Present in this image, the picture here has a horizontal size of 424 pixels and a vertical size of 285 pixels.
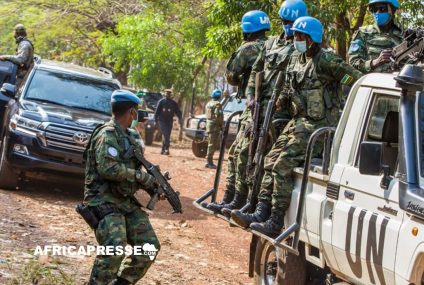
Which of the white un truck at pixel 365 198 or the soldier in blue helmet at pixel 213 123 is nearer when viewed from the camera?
the white un truck at pixel 365 198

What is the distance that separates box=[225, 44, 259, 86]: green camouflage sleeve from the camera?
8492 mm

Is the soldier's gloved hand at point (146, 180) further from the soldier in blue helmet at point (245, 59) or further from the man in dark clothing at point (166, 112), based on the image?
the man in dark clothing at point (166, 112)

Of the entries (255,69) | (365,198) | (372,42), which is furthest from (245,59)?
(365,198)

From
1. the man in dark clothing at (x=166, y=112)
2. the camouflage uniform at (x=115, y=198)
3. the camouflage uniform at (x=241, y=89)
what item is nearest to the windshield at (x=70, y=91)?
the camouflage uniform at (x=241, y=89)

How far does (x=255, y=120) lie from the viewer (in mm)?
7934

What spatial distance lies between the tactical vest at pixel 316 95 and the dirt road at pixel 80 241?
7.08ft

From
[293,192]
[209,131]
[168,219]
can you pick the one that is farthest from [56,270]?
[209,131]

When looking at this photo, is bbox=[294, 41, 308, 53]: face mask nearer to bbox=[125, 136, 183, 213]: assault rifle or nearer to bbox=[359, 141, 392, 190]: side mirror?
bbox=[125, 136, 183, 213]: assault rifle

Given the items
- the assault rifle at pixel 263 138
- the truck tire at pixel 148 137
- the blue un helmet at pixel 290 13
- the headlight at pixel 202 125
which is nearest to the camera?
the assault rifle at pixel 263 138

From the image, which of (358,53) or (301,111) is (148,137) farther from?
(301,111)

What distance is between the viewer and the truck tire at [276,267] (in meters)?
7.03

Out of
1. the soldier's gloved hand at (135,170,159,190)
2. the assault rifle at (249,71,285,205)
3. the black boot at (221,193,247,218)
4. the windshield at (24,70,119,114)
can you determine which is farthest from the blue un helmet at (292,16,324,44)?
the windshield at (24,70,119,114)

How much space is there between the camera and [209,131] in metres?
20.9

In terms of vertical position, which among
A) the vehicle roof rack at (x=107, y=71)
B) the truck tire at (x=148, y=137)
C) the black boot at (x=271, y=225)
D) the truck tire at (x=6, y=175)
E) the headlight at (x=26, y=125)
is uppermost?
the vehicle roof rack at (x=107, y=71)
